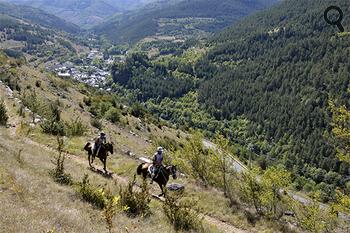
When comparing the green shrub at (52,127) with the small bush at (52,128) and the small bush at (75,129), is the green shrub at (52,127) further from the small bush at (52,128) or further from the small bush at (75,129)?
the small bush at (75,129)

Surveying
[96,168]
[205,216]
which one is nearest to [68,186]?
[205,216]

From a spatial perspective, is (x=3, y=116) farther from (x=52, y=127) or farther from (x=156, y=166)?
(x=156, y=166)

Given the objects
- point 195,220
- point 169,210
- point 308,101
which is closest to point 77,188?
Result: point 169,210

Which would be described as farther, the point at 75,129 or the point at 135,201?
the point at 75,129

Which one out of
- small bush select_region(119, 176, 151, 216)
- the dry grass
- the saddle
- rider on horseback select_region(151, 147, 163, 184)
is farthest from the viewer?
the saddle

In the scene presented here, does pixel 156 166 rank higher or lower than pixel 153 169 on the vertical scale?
higher

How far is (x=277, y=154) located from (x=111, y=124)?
405ft

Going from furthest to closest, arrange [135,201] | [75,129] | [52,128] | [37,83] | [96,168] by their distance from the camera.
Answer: [37,83] → [75,129] → [52,128] → [96,168] → [135,201]

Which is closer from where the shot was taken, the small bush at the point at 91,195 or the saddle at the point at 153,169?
the small bush at the point at 91,195

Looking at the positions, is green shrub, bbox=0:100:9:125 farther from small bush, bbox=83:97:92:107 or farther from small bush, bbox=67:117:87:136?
small bush, bbox=83:97:92:107

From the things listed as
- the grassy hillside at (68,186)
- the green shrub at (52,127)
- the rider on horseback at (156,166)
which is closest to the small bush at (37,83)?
the grassy hillside at (68,186)

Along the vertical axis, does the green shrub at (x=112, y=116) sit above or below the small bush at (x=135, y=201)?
below

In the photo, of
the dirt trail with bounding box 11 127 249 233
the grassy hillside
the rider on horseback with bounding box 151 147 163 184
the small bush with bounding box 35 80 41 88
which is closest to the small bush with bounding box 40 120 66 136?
the grassy hillside

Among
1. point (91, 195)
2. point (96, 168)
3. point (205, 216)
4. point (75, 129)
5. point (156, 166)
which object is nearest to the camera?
point (91, 195)
